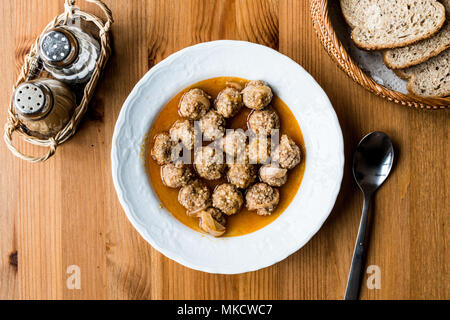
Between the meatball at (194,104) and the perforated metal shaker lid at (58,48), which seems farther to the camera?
the meatball at (194,104)

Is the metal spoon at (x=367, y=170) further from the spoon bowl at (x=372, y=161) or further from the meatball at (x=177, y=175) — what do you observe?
the meatball at (x=177, y=175)

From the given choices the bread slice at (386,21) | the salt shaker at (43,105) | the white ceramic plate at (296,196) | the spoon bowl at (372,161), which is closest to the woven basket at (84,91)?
the salt shaker at (43,105)

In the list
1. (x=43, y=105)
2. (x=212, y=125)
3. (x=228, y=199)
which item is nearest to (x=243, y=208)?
(x=228, y=199)

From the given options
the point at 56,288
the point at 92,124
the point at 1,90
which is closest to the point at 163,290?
the point at 56,288

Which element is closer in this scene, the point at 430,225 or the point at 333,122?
the point at 333,122

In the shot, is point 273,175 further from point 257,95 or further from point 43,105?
point 43,105

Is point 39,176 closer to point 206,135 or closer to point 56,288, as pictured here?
point 56,288
